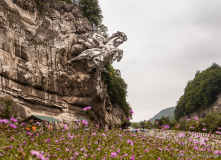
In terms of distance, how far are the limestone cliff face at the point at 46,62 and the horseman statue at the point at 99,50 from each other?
0.60 meters

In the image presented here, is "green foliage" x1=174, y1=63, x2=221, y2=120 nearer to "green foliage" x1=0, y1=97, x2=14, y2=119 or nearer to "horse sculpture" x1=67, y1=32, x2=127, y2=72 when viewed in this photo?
"horse sculpture" x1=67, y1=32, x2=127, y2=72

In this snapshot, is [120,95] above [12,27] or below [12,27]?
below

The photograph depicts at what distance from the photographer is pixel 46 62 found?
13.5m

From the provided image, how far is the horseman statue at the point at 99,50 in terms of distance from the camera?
15.2m

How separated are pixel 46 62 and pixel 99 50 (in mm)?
4435

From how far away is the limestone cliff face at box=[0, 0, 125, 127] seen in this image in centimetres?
1136

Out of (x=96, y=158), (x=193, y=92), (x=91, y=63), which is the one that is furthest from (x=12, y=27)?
(x=193, y=92)

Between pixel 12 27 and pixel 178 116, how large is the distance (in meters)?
47.4

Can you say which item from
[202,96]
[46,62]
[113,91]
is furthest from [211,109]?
[46,62]

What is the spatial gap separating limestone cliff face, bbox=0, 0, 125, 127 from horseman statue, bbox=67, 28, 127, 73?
0.60 metres

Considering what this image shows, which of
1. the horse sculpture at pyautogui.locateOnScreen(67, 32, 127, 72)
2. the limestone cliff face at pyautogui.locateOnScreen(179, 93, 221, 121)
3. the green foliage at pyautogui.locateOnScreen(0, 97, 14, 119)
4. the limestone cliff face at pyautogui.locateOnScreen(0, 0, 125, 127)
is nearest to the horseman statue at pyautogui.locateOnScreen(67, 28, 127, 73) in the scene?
the horse sculpture at pyautogui.locateOnScreen(67, 32, 127, 72)

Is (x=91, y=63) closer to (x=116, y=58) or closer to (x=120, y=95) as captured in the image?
(x=116, y=58)

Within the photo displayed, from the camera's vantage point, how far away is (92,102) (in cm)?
1600

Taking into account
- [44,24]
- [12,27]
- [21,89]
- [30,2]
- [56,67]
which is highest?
[30,2]
